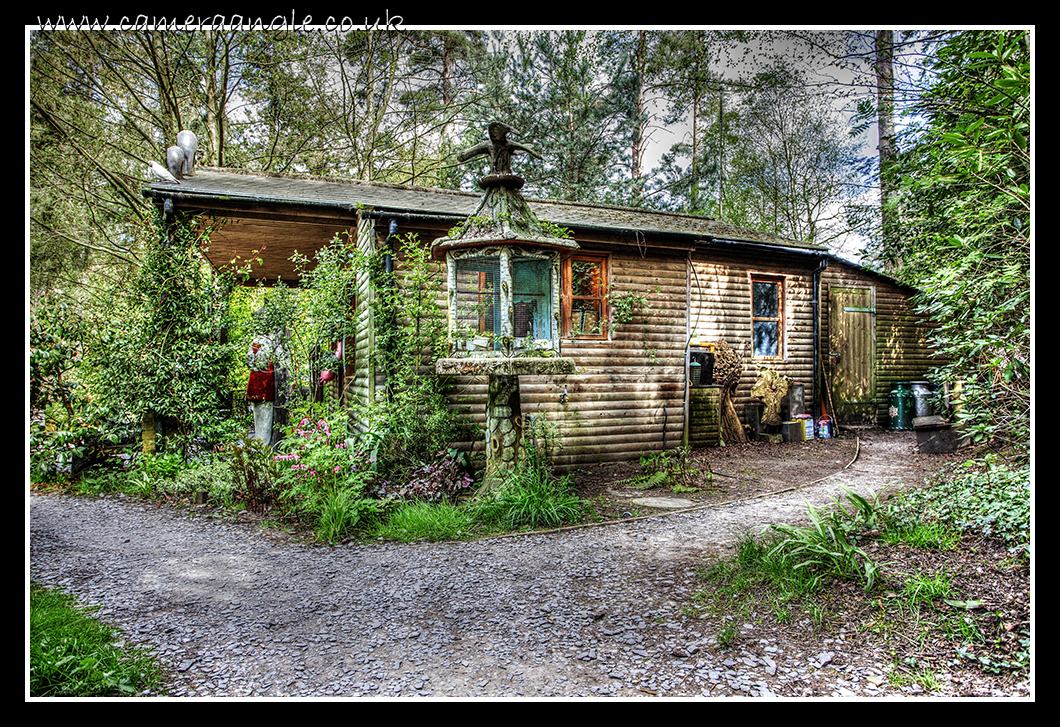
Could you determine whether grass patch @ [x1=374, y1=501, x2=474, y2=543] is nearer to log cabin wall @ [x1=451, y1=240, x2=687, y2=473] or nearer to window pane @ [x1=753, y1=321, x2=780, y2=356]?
log cabin wall @ [x1=451, y1=240, x2=687, y2=473]

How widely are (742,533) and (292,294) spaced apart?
589 centimetres

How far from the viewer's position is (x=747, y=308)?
884 centimetres

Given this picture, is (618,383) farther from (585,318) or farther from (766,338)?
(766,338)

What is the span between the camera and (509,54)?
11.2m

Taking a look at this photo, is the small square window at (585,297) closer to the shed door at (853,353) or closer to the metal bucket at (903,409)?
the shed door at (853,353)

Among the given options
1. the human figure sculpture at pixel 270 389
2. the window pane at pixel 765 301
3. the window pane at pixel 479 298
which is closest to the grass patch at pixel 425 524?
the window pane at pixel 479 298

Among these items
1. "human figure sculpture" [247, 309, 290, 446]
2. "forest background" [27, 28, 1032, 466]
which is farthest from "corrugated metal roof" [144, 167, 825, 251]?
"human figure sculpture" [247, 309, 290, 446]

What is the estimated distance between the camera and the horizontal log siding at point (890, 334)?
10133mm

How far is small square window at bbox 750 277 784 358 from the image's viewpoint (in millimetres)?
9047

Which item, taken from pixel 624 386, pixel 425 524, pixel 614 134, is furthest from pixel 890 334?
pixel 425 524

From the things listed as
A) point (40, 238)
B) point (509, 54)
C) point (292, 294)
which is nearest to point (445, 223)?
point (292, 294)

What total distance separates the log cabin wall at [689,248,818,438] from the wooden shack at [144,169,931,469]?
26mm

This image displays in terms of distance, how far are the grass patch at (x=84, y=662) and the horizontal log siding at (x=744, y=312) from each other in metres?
7.81

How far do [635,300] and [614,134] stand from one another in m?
6.94
